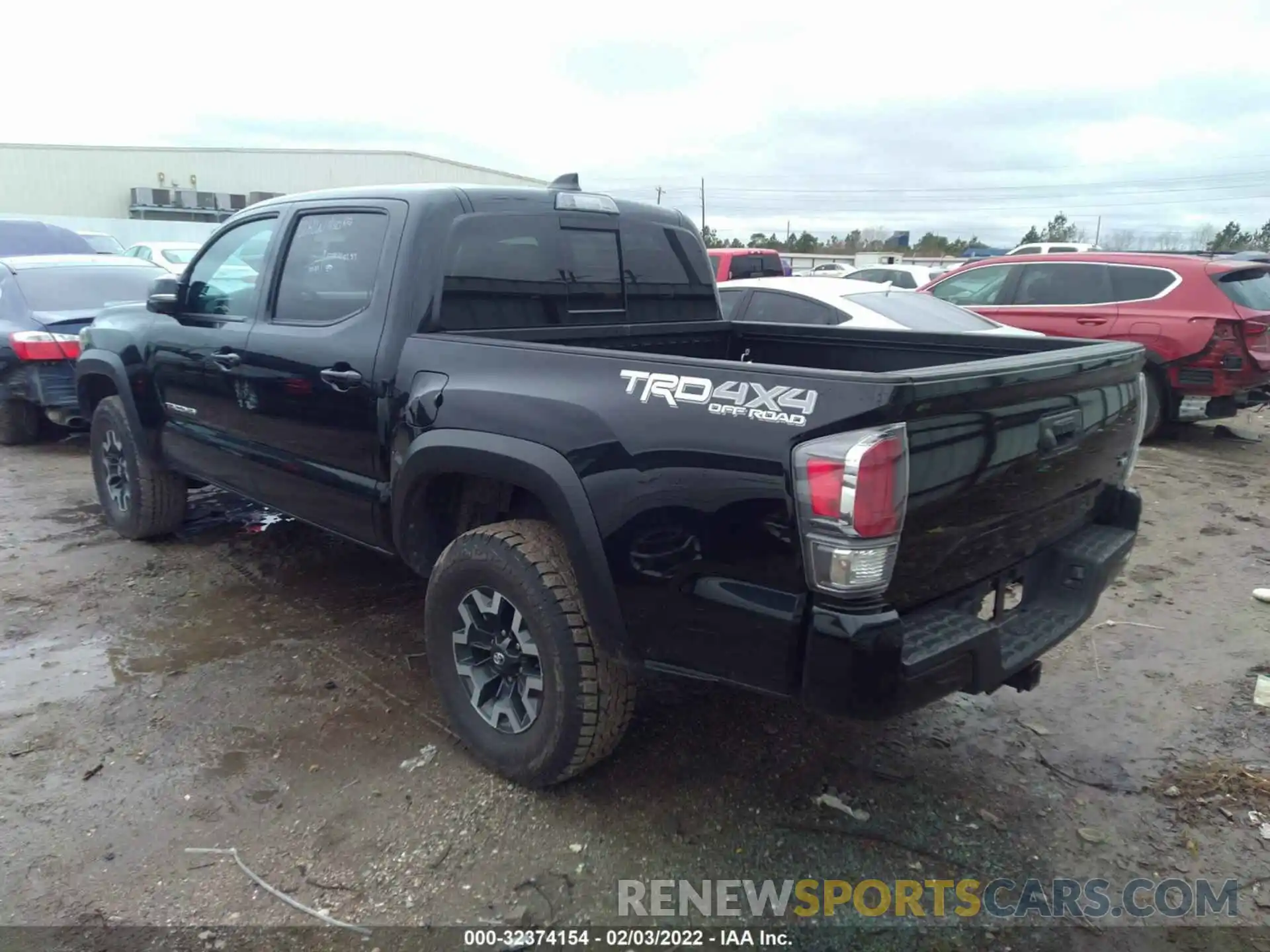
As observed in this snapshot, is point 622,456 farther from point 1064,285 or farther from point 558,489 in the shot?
point 1064,285

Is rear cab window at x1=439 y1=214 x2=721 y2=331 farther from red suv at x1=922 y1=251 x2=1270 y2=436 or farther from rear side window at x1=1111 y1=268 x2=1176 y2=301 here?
rear side window at x1=1111 y1=268 x2=1176 y2=301

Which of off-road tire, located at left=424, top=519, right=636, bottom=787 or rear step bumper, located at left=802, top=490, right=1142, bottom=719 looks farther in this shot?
off-road tire, located at left=424, top=519, right=636, bottom=787

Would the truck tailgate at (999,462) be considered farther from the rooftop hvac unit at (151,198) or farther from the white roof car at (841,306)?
the rooftop hvac unit at (151,198)

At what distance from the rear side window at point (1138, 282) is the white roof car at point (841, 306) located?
7.27 ft

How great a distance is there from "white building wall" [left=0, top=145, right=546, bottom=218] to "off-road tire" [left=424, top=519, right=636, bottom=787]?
4244 centimetres

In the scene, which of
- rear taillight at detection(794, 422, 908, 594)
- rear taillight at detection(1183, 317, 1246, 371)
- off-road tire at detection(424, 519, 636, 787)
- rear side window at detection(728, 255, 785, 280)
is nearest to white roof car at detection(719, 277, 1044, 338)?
rear taillight at detection(1183, 317, 1246, 371)

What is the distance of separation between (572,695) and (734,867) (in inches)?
27.4

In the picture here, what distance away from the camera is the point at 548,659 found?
2758 millimetres

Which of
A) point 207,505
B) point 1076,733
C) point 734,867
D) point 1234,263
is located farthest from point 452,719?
point 1234,263

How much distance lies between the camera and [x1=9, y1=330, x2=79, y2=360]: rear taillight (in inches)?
280

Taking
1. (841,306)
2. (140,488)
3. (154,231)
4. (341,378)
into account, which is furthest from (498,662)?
(154,231)

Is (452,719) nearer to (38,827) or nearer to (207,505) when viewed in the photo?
(38,827)

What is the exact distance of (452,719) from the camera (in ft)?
10.5

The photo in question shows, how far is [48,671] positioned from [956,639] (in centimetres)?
366
